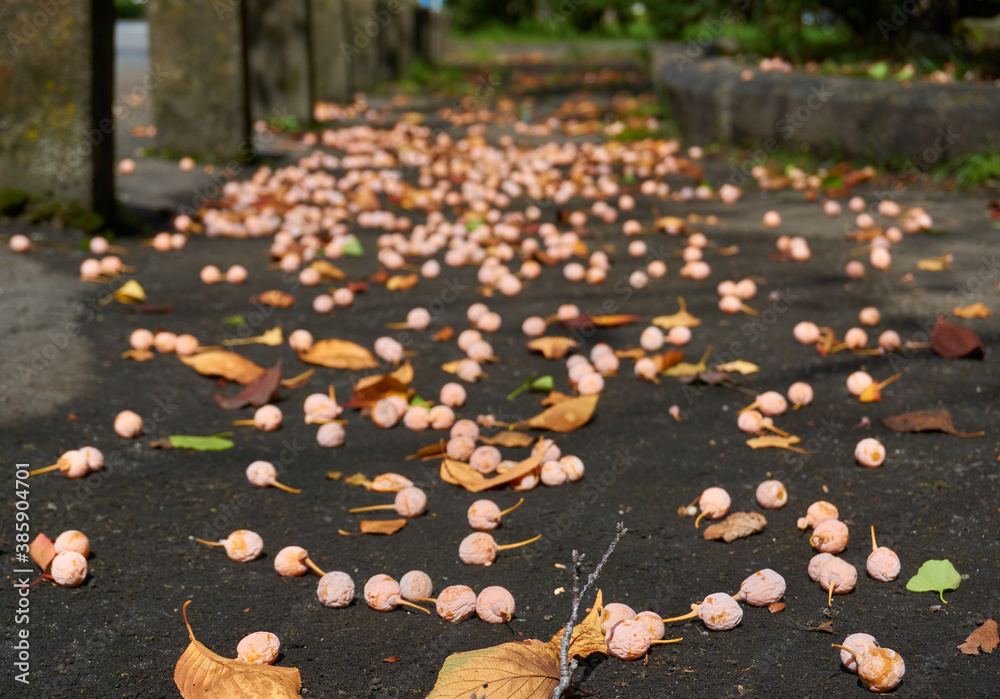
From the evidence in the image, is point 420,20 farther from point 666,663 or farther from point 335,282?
point 666,663

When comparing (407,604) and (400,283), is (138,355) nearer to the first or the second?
(400,283)

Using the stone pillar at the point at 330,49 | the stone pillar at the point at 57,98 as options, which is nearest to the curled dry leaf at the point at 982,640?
the stone pillar at the point at 57,98

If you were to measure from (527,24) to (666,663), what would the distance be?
28.7 meters

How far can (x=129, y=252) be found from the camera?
14.3 feet

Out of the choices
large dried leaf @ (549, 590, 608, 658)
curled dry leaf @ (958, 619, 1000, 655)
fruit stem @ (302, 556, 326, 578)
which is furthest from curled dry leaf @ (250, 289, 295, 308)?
curled dry leaf @ (958, 619, 1000, 655)

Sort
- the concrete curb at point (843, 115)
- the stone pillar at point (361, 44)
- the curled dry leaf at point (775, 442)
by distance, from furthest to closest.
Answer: the stone pillar at point (361, 44) → the concrete curb at point (843, 115) → the curled dry leaf at point (775, 442)

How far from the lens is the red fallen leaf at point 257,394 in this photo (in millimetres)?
2773

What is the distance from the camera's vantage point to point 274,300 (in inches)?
147

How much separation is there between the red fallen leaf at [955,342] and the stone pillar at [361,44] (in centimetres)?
862

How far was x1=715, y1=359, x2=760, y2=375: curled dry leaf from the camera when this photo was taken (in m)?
2.99

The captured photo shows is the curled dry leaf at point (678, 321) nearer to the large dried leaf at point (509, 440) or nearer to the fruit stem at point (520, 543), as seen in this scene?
the large dried leaf at point (509, 440)

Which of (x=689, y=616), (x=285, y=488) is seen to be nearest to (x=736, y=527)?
(x=689, y=616)

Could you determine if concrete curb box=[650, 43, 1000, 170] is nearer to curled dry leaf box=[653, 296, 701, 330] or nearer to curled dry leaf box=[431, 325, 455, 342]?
curled dry leaf box=[653, 296, 701, 330]

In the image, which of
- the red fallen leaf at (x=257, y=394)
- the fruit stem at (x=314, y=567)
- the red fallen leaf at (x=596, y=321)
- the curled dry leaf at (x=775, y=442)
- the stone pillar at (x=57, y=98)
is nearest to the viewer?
the fruit stem at (x=314, y=567)
